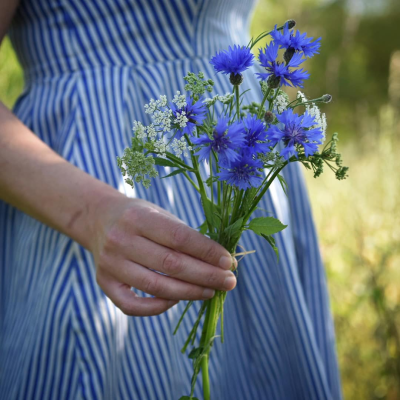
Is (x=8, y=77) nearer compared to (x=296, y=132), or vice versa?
(x=296, y=132)

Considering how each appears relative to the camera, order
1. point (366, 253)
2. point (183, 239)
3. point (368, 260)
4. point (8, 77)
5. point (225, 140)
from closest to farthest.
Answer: point (225, 140) → point (183, 239) → point (368, 260) → point (366, 253) → point (8, 77)

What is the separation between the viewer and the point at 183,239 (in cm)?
51

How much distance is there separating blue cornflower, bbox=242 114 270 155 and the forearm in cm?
25

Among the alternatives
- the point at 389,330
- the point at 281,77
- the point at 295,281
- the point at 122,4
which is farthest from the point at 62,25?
the point at 389,330

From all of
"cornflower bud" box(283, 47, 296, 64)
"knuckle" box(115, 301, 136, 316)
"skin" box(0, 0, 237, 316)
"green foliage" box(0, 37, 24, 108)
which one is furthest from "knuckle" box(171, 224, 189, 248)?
"green foliage" box(0, 37, 24, 108)

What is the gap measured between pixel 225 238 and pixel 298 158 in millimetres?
133

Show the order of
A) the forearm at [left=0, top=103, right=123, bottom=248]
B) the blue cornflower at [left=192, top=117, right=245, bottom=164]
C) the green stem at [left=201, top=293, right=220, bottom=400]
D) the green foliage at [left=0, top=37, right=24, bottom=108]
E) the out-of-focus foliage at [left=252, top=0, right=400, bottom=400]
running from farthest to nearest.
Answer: the green foliage at [left=0, top=37, right=24, bottom=108] < the out-of-focus foliage at [left=252, top=0, right=400, bottom=400] < the forearm at [left=0, top=103, right=123, bottom=248] < the green stem at [left=201, top=293, right=220, bottom=400] < the blue cornflower at [left=192, top=117, right=245, bottom=164]

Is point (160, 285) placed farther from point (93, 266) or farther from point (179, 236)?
point (93, 266)

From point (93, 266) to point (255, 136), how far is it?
0.39m

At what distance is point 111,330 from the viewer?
27.0 inches

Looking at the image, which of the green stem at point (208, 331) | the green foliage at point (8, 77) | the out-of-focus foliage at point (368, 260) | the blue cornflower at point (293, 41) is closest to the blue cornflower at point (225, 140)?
the blue cornflower at point (293, 41)

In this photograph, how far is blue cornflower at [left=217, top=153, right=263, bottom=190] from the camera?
0.42 m

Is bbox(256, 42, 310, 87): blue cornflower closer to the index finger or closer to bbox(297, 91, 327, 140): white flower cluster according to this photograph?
bbox(297, 91, 327, 140): white flower cluster

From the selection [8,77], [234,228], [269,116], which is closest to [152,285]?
[234,228]
